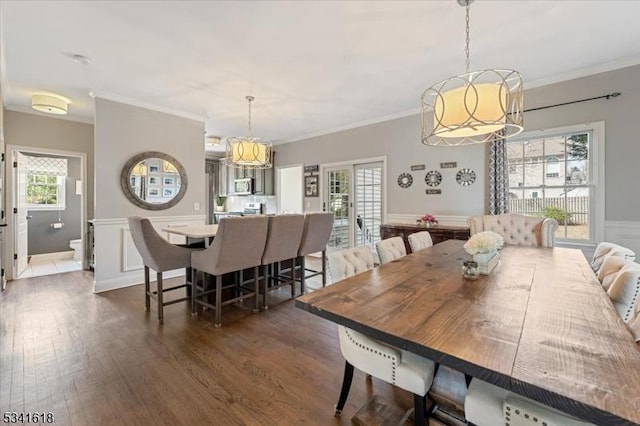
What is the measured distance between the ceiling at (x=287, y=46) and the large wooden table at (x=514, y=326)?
80.8 inches

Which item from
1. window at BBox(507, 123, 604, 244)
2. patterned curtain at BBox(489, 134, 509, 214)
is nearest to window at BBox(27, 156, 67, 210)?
patterned curtain at BBox(489, 134, 509, 214)

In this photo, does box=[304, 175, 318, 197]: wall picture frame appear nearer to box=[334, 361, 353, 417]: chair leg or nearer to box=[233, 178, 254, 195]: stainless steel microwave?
box=[233, 178, 254, 195]: stainless steel microwave

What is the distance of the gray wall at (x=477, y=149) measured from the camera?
3160mm

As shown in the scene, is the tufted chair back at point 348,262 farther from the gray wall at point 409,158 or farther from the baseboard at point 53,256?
the baseboard at point 53,256

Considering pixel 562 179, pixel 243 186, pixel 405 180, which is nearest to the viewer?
pixel 562 179

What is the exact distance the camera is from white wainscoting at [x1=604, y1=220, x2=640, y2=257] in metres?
3.15

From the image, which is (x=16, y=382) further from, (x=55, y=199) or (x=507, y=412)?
(x=55, y=199)

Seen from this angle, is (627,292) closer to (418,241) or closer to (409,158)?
(418,241)

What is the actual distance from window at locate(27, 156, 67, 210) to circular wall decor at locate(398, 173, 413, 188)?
7.11 metres

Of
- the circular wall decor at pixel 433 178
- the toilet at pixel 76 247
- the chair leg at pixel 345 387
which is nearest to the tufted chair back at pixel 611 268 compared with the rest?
the chair leg at pixel 345 387

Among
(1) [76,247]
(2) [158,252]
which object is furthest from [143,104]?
(1) [76,247]

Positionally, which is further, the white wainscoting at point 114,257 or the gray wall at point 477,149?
the white wainscoting at point 114,257

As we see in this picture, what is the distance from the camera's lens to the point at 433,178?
4.60 meters

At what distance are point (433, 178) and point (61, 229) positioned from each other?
7.61 meters
